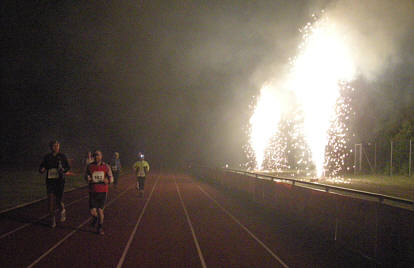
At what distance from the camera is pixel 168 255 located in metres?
8.80

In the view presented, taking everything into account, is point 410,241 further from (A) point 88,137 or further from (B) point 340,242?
(A) point 88,137

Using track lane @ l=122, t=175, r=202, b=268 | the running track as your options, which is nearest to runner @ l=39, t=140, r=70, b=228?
the running track

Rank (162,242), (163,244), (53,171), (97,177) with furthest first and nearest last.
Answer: (53,171)
(97,177)
(162,242)
(163,244)

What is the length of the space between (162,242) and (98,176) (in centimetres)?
240

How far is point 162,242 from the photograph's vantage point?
10.1 meters

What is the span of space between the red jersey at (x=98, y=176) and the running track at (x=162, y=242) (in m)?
1.06

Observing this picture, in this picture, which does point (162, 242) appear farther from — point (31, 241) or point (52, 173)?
point (52, 173)

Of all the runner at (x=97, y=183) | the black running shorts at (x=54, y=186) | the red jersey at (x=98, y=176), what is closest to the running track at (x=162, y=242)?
the runner at (x=97, y=183)

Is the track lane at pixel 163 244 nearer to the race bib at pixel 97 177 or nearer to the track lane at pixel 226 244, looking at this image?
the track lane at pixel 226 244

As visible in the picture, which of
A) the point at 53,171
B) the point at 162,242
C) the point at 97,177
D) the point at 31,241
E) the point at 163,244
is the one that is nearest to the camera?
the point at 163,244

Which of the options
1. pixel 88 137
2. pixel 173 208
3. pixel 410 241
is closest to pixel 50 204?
pixel 173 208

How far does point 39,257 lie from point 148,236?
9.75ft

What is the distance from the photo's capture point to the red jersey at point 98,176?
11305 mm

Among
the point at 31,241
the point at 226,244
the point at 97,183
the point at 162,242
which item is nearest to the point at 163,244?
the point at 162,242
